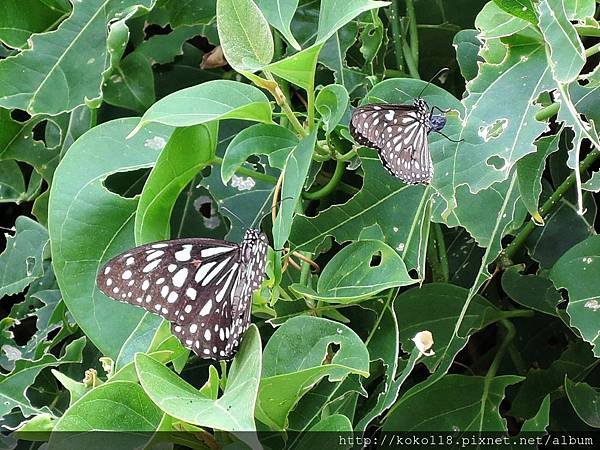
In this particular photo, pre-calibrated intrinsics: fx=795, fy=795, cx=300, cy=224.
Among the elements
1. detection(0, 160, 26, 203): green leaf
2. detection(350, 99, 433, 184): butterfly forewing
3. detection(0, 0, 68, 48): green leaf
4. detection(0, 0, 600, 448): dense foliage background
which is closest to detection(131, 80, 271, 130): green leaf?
detection(0, 0, 600, 448): dense foliage background

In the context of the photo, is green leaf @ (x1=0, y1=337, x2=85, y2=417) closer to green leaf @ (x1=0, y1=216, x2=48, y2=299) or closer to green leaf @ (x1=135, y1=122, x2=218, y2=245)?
green leaf @ (x1=0, y1=216, x2=48, y2=299)

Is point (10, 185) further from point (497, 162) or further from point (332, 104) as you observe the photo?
point (497, 162)

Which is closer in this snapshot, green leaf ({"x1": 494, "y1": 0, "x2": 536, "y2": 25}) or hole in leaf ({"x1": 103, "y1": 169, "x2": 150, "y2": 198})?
green leaf ({"x1": 494, "y1": 0, "x2": 536, "y2": 25})

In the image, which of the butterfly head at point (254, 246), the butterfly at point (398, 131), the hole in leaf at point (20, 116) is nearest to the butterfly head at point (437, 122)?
the butterfly at point (398, 131)

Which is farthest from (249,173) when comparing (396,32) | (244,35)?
(396,32)

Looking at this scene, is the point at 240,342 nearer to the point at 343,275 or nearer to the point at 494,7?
the point at 343,275

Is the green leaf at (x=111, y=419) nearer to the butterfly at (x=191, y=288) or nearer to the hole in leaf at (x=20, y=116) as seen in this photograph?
the butterfly at (x=191, y=288)
